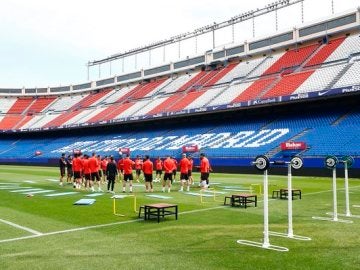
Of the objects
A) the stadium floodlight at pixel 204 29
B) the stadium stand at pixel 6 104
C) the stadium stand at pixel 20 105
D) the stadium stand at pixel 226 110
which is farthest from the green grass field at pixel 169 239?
the stadium stand at pixel 6 104

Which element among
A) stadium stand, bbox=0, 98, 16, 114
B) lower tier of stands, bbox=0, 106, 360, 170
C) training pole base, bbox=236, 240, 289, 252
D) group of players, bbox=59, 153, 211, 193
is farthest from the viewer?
stadium stand, bbox=0, 98, 16, 114

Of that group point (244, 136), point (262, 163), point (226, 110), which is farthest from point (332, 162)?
point (226, 110)

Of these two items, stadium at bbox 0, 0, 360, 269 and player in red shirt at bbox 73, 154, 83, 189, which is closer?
stadium at bbox 0, 0, 360, 269

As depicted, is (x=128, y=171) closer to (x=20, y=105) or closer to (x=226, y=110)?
(x=226, y=110)

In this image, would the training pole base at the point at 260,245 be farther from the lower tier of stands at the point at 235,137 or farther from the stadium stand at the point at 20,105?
the stadium stand at the point at 20,105

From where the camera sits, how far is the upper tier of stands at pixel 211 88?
1722 inches

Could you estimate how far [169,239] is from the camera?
1004 cm

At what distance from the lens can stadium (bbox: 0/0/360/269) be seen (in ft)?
29.9

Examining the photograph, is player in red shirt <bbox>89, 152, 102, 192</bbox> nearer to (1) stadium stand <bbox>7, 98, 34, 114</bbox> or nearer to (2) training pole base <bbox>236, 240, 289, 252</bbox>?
(2) training pole base <bbox>236, 240, 289, 252</bbox>

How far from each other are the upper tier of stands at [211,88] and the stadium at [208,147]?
253 mm

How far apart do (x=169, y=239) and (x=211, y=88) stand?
1901 inches

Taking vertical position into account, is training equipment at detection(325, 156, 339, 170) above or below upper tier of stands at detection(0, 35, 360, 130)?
below

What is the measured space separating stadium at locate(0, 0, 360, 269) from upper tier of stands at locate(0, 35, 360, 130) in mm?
253

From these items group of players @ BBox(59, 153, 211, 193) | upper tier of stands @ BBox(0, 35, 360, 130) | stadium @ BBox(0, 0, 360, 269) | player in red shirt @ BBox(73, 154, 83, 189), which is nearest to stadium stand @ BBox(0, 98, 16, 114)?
upper tier of stands @ BBox(0, 35, 360, 130)
